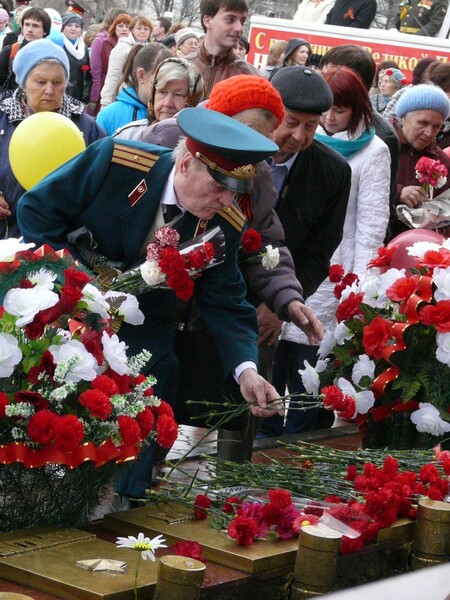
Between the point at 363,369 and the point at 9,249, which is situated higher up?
the point at 9,249

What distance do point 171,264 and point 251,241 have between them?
978 mm

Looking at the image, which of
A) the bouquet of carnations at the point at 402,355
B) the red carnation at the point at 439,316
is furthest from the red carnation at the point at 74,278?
the red carnation at the point at 439,316

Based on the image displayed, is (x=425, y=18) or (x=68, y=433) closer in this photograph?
(x=68, y=433)

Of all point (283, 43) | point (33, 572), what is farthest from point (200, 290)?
point (283, 43)

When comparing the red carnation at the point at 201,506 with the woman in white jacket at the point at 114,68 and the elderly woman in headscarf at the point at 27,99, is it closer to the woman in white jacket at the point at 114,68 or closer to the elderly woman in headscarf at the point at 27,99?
the elderly woman in headscarf at the point at 27,99

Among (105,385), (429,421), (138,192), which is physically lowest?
(429,421)

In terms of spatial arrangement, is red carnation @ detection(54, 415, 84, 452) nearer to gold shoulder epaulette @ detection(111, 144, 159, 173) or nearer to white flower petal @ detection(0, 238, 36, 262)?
white flower petal @ detection(0, 238, 36, 262)

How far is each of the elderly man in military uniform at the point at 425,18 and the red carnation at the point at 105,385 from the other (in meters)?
12.1

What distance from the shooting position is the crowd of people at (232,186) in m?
3.95

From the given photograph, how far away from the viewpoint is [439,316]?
4.66 meters

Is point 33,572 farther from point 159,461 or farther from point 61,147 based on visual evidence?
point 61,147

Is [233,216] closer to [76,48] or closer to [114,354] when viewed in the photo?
[114,354]

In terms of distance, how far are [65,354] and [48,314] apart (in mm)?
120

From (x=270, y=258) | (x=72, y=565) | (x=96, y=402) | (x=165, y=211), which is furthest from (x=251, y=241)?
(x=72, y=565)
